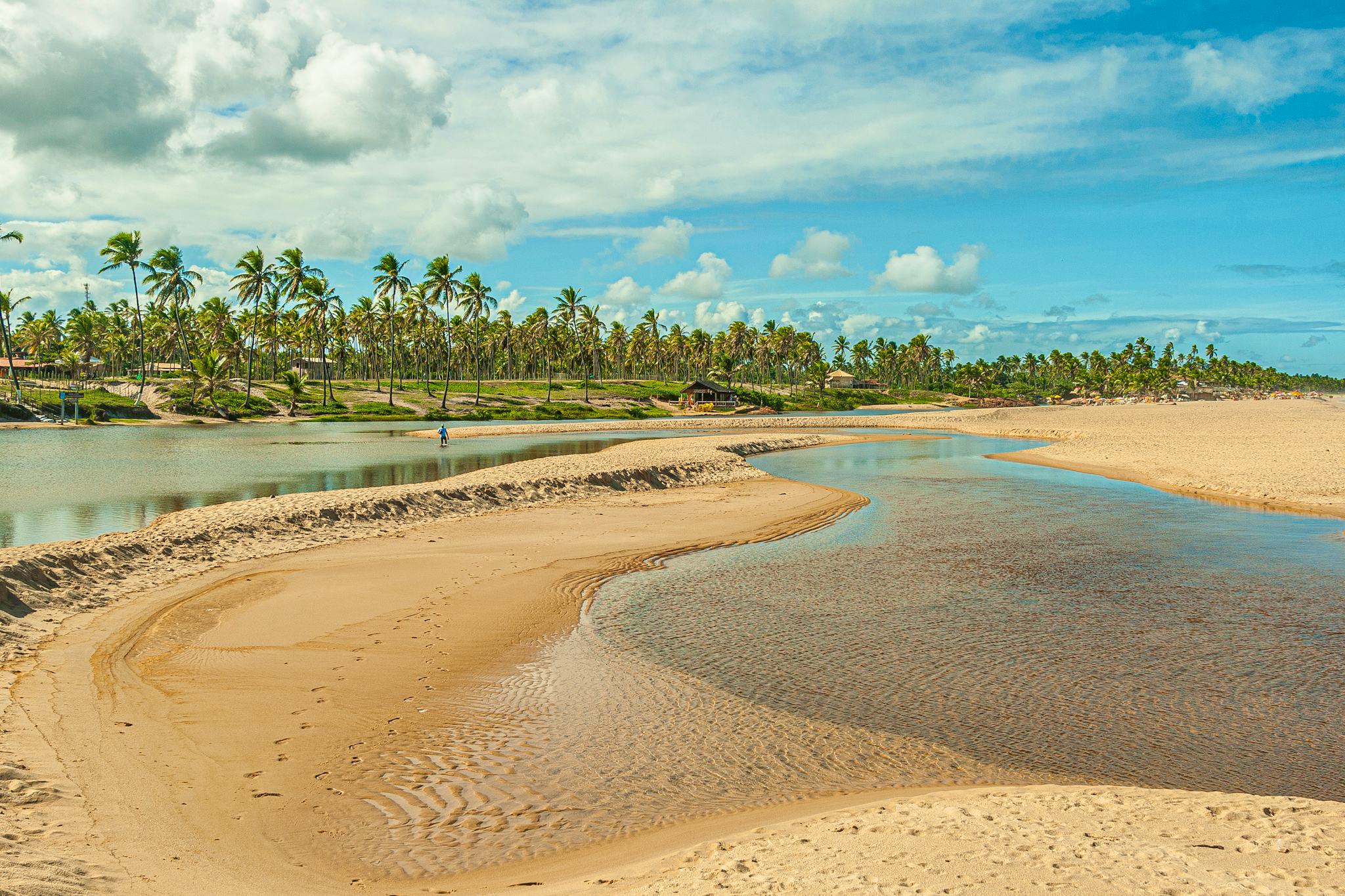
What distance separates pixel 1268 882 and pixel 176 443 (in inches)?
2388

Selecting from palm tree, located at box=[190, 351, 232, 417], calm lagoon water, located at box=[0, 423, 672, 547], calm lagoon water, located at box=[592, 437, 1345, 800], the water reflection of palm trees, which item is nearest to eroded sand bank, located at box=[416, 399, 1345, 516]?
calm lagoon water, located at box=[592, 437, 1345, 800]

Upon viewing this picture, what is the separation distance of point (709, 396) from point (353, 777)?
398 feet

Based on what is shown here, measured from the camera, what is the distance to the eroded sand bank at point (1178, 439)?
30547mm

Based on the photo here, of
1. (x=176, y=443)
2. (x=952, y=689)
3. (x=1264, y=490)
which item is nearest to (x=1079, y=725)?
(x=952, y=689)

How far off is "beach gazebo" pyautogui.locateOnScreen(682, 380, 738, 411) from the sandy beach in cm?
10743

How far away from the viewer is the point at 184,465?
38.2 meters

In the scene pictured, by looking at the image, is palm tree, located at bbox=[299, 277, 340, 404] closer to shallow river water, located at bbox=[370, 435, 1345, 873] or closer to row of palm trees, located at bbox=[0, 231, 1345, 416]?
row of palm trees, located at bbox=[0, 231, 1345, 416]

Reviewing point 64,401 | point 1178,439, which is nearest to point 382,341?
point 64,401

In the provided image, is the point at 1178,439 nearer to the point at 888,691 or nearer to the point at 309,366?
the point at 888,691

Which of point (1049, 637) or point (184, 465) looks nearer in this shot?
point (1049, 637)

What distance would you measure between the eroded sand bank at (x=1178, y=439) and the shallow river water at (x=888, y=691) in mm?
13135

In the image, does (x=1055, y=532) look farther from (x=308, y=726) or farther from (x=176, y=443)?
(x=176, y=443)

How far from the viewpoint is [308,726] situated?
849 centimetres

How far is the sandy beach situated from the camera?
18.1ft
